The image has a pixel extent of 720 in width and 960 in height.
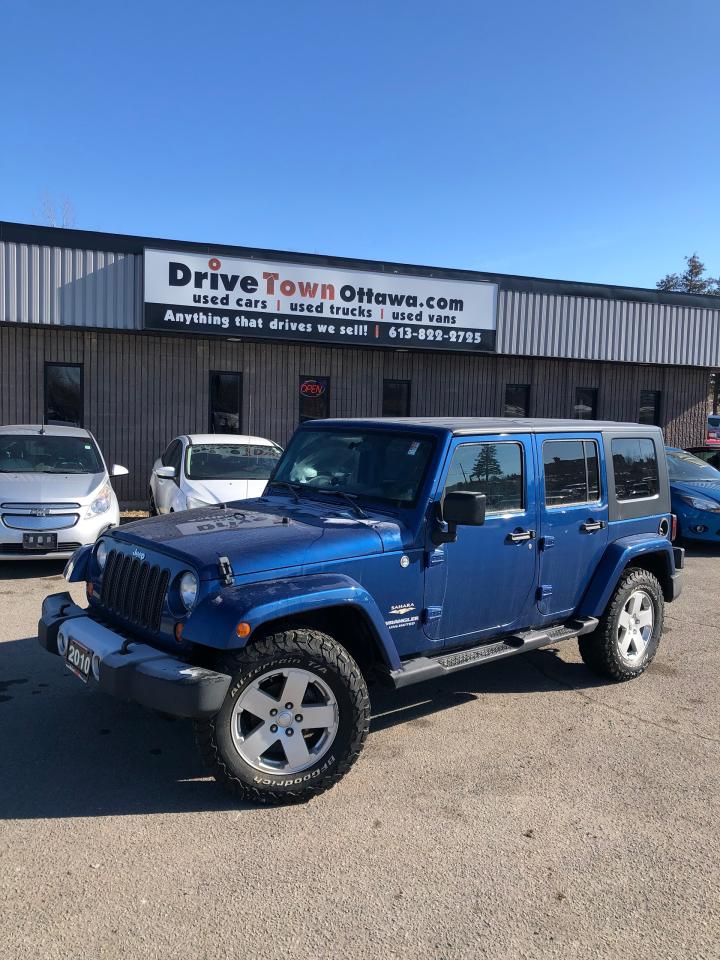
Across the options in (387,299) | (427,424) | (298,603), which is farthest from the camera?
(387,299)

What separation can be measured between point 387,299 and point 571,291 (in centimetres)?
426

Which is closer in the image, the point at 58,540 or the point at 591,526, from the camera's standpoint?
the point at 591,526

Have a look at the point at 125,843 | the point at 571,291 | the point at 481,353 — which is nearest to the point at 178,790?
the point at 125,843

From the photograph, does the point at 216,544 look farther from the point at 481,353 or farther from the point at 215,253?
the point at 481,353

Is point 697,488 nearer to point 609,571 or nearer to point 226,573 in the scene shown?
point 609,571

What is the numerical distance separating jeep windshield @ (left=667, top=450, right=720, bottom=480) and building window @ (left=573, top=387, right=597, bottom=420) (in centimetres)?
513

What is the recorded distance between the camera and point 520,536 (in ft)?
15.5

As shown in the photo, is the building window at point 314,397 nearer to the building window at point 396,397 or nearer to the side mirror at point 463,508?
the building window at point 396,397

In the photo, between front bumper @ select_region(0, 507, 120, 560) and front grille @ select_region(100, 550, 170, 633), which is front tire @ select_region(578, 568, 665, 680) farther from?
front bumper @ select_region(0, 507, 120, 560)

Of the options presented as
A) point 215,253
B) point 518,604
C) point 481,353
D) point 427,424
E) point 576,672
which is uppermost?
point 215,253

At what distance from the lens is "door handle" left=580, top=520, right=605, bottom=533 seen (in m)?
5.16

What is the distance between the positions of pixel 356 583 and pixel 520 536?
137cm

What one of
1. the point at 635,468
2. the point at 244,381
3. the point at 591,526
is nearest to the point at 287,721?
the point at 591,526

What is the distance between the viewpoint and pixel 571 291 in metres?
15.6
